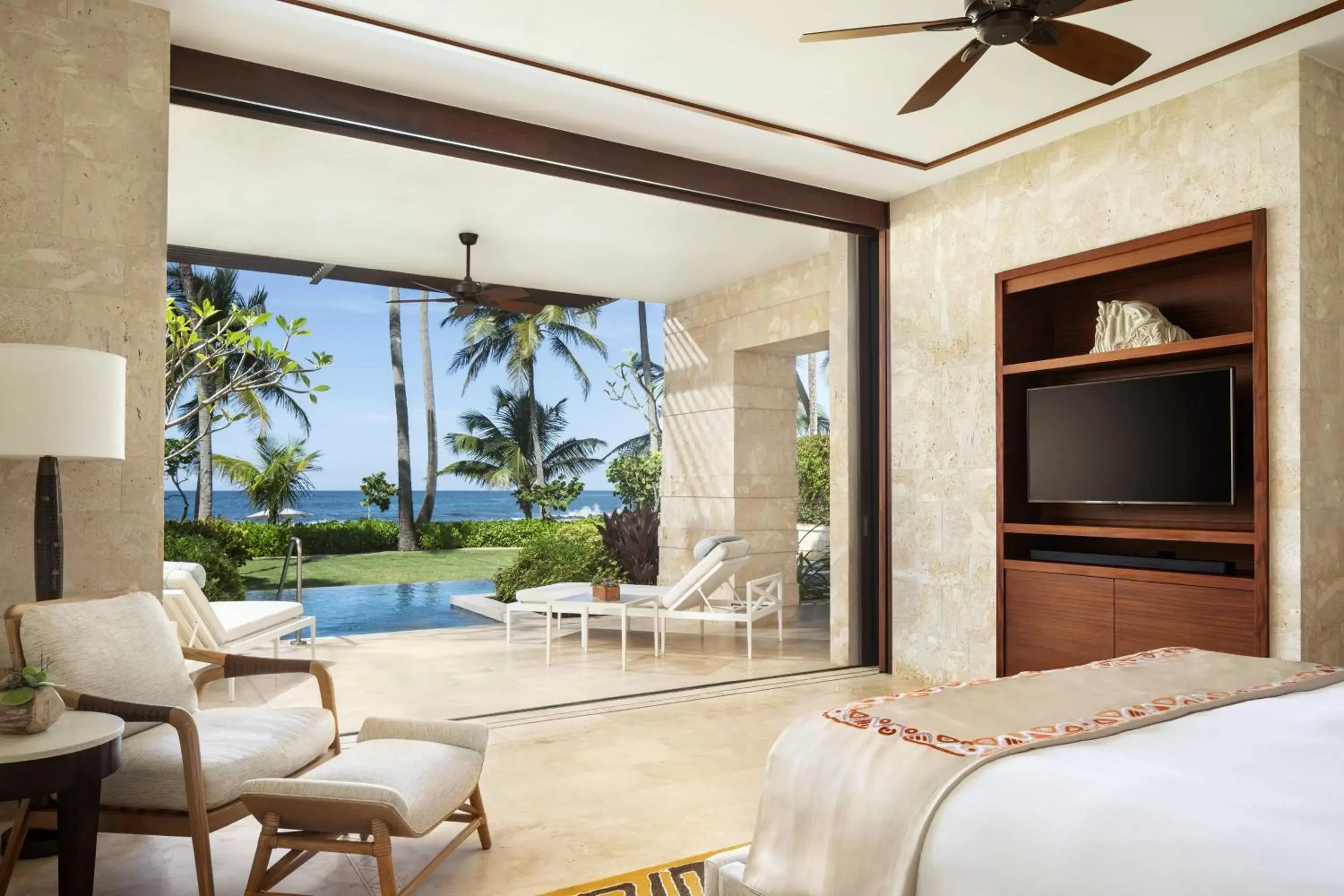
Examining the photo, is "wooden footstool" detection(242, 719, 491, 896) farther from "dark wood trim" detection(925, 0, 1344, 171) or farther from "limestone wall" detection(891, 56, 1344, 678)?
"dark wood trim" detection(925, 0, 1344, 171)

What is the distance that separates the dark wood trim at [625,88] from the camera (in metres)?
3.52

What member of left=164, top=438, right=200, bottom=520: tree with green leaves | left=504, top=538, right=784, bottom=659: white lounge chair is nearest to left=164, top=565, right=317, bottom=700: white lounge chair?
left=504, top=538, right=784, bottom=659: white lounge chair

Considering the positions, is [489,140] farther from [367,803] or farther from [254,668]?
[367,803]

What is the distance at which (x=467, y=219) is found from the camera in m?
6.15

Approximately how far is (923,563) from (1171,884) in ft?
13.7

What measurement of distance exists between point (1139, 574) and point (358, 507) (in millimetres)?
16186

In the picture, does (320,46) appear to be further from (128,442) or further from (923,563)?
(923,563)

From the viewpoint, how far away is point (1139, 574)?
13.8 feet

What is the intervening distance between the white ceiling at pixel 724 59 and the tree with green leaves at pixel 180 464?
9.03m

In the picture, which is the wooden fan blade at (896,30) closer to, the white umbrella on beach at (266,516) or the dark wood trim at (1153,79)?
the dark wood trim at (1153,79)

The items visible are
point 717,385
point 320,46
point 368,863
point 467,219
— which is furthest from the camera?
point 717,385

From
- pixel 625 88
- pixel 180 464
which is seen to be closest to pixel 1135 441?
pixel 625 88

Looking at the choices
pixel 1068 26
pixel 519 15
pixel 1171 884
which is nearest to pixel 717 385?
pixel 519 15

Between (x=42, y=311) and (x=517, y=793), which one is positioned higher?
(x=42, y=311)
